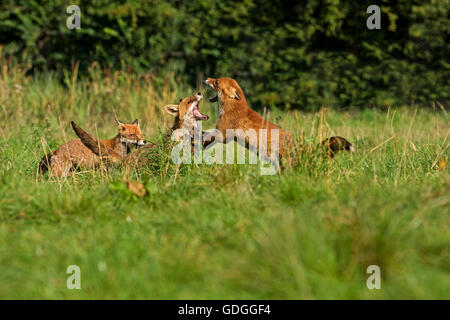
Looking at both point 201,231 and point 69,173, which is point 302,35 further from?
point 201,231

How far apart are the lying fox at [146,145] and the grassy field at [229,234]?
11.3 inches

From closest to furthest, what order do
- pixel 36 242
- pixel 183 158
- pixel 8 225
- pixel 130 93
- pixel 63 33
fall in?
pixel 36 242
pixel 8 225
pixel 183 158
pixel 130 93
pixel 63 33

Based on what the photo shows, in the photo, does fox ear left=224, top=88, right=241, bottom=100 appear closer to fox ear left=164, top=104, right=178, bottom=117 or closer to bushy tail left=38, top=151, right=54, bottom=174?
fox ear left=164, top=104, right=178, bottom=117

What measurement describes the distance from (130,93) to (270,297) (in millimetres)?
7565

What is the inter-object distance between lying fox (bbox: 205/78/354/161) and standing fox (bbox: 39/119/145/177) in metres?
0.98

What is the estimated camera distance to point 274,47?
463 inches

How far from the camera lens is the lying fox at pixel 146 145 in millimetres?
6016

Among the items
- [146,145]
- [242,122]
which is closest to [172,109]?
[146,145]

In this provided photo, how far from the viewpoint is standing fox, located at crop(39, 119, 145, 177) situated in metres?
6.22

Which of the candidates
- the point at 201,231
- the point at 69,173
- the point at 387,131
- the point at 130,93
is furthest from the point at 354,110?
the point at 201,231

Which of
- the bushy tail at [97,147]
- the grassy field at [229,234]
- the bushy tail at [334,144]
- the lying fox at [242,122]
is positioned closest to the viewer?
the grassy field at [229,234]

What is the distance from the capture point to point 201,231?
415cm

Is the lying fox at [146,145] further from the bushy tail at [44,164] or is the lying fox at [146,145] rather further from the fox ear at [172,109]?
the bushy tail at [44,164]

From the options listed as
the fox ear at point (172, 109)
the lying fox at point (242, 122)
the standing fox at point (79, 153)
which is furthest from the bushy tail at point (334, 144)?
the standing fox at point (79, 153)
